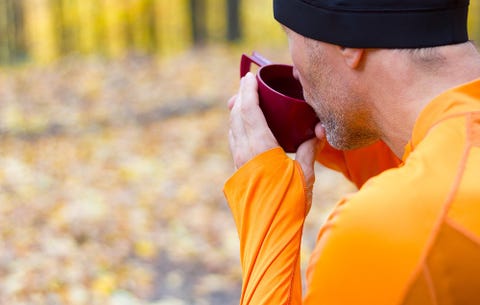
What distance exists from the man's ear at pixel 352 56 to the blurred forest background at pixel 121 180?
3443mm

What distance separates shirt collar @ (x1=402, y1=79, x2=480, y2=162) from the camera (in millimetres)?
1812

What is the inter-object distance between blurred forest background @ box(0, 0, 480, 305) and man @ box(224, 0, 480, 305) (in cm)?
300

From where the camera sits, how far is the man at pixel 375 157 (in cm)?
160

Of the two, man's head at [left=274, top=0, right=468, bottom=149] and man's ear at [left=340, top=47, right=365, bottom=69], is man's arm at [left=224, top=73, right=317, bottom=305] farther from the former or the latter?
Result: man's ear at [left=340, top=47, right=365, bottom=69]

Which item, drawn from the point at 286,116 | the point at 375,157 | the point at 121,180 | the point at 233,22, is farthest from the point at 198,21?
the point at 286,116

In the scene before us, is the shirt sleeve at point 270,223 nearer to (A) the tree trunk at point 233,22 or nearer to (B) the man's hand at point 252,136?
(B) the man's hand at point 252,136

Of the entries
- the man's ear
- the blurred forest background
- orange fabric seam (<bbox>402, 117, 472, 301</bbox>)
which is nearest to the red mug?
the man's ear

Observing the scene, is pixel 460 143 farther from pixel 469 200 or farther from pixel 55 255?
pixel 55 255

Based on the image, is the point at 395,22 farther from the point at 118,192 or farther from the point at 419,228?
the point at 118,192

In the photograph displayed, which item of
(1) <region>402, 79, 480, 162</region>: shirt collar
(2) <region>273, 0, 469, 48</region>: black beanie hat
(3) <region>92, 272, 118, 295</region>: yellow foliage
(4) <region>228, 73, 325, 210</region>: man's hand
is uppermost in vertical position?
(2) <region>273, 0, 469, 48</region>: black beanie hat

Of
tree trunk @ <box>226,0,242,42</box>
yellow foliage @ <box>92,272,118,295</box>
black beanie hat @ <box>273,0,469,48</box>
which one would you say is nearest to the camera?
black beanie hat @ <box>273,0,469,48</box>

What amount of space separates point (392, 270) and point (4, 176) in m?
6.59

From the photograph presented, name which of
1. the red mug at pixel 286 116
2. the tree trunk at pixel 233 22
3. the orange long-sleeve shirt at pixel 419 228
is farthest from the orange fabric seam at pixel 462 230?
the tree trunk at pixel 233 22

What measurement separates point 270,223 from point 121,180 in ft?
18.2
